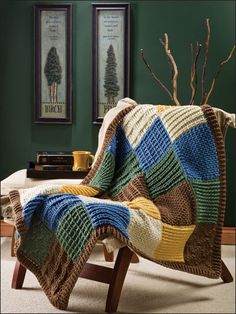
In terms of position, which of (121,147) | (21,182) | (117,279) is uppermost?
(121,147)

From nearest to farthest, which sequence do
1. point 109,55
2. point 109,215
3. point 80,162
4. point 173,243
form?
point 109,215
point 173,243
point 80,162
point 109,55

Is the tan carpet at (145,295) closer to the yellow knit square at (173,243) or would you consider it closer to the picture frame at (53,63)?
the yellow knit square at (173,243)

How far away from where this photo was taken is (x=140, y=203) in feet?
4.25

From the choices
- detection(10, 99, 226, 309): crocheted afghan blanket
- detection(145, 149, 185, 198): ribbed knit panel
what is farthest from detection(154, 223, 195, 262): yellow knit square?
detection(145, 149, 185, 198): ribbed knit panel

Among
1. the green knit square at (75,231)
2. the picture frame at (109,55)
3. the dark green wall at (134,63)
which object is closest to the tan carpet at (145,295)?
the green knit square at (75,231)

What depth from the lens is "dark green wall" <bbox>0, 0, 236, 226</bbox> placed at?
190 centimetres

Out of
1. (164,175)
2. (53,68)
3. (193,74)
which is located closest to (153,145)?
(164,175)

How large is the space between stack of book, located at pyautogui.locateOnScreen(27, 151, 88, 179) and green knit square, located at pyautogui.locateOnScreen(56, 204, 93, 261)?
1.10ft

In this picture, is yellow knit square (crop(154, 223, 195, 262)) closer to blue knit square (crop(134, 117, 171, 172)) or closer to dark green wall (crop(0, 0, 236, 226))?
blue knit square (crop(134, 117, 171, 172))

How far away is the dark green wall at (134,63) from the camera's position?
1.90 meters

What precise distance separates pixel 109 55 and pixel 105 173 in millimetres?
615

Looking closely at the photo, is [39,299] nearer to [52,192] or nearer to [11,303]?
[11,303]

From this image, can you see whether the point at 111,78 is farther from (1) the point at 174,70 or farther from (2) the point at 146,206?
(2) the point at 146,206

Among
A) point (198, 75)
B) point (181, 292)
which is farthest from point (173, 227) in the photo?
point (198, 75)
